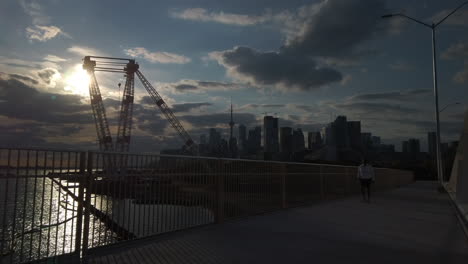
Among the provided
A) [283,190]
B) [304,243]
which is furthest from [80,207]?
[283,190]

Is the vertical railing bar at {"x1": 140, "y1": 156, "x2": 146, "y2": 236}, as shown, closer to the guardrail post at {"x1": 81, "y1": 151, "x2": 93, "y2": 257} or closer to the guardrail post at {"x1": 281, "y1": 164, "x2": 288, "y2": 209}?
the guardrail post at {"x1": 81, "y1": 151, "x2": 93, "y2": 257}

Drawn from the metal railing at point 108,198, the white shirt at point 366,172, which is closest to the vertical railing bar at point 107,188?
the metal railing at point 108,198

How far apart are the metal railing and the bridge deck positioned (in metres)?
0.36

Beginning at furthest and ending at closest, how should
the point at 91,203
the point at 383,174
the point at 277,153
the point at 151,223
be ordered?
the point at 277,153 → the point at 383,174 → the point at 151,223 → the point at 91,203

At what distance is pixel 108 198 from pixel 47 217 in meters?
0.96

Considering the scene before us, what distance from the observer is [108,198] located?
5684 millimetres

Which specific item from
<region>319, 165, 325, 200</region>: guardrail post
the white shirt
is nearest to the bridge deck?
<region>319, 165, 325, 200</region>: guardrail post

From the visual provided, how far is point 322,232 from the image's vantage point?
24.0 feet

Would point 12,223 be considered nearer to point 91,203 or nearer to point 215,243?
point 91,203

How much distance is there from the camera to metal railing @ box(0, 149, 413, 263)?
4562 millimetres

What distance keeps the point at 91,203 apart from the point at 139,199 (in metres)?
1.04

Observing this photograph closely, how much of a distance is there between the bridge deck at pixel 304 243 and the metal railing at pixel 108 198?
1.17ft

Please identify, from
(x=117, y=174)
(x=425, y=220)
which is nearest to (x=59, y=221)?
Result: (x=117, y=174)

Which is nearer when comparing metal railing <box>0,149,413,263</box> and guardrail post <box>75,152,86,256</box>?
metal railing <box>0,149,413,263</box>
